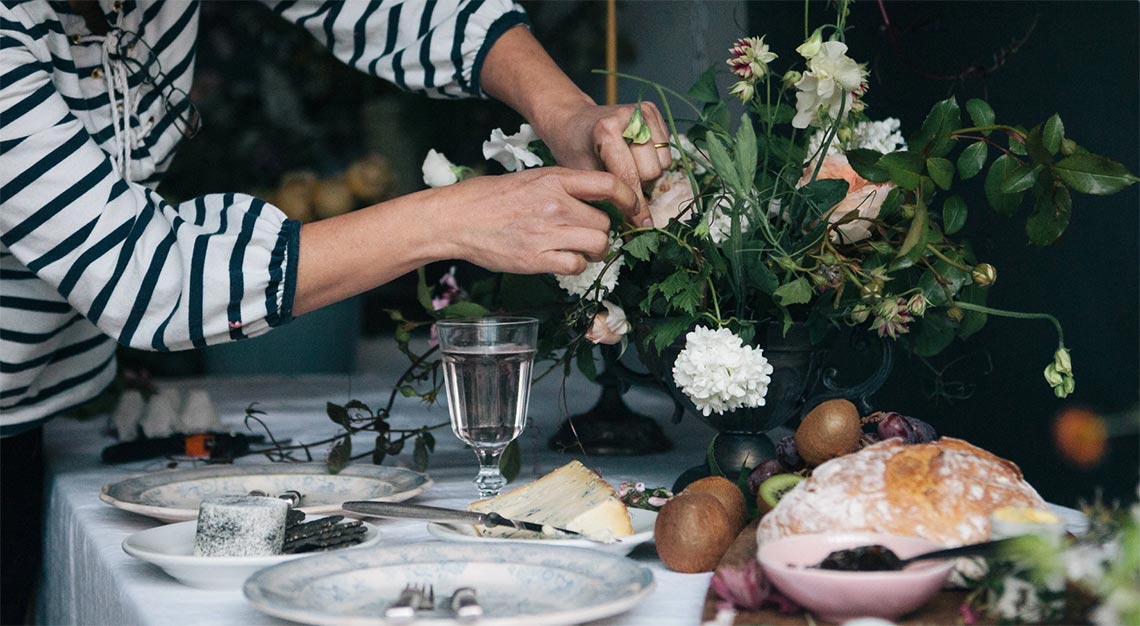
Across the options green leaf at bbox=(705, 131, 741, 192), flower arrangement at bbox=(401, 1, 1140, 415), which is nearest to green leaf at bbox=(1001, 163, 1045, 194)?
flower arrangement at bbox=(401, 1, 1140, 415)

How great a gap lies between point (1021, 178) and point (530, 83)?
57cm

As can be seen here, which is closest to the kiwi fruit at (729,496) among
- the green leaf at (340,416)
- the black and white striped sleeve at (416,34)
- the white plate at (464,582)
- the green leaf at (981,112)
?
the white plate at (464,582)

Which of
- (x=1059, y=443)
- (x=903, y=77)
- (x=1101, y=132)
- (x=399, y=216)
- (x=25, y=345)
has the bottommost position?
(x=1059, y=443)

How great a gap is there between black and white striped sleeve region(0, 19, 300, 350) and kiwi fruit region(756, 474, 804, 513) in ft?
1.45

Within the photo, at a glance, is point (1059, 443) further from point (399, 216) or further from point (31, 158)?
point (31, 158)

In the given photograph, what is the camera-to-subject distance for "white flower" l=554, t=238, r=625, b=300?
99cm

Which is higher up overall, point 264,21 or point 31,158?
point 264,21

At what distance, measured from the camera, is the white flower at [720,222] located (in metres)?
0.93

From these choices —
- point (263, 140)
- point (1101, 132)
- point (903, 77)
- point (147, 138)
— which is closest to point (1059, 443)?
point (1101, 132)

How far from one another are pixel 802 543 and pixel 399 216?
1.57 ft

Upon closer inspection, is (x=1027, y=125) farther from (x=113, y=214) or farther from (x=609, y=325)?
(x=113, y=214)

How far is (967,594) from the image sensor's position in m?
0.64

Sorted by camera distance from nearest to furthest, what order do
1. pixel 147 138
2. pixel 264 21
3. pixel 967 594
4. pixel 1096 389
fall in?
pixel 967 594 → pixel 147 138 → pixel 1096 389 → pixel 264 21

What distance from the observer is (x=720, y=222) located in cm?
95
